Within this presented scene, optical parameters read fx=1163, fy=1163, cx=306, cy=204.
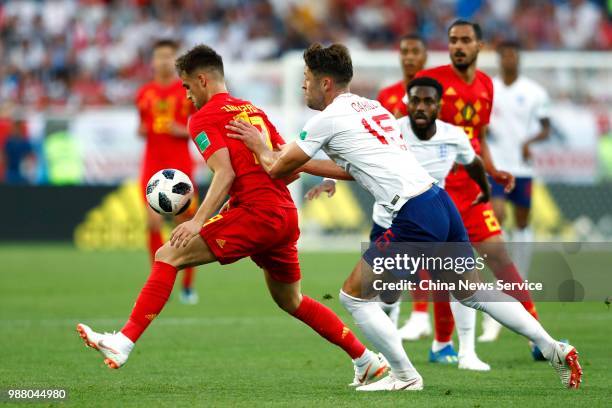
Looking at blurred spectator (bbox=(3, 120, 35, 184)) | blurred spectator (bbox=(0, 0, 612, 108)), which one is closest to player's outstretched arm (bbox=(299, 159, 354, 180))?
blurred spectator (bbox=(3, 120, 35, 184))

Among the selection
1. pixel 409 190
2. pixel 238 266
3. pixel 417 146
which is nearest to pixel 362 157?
pixel 409 190

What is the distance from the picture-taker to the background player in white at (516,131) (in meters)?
12.3

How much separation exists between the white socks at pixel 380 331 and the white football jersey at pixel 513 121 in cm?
525

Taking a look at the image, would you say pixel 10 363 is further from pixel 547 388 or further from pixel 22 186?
pixel 22 186

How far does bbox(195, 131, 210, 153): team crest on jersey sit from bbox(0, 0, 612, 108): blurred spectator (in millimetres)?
18545

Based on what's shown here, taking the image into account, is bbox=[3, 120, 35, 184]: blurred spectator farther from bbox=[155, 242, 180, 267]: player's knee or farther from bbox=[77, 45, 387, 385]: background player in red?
bbox=[155, 242, 180, 267]: player's knee

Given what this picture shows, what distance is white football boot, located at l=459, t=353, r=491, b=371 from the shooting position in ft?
27.7

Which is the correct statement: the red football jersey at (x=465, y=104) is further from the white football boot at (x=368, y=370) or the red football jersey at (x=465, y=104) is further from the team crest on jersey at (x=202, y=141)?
the team crest on jersey at (x=202, y=141)

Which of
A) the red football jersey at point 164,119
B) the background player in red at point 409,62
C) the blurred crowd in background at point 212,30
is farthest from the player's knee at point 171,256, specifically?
the blurred crowd in background at point 212,30

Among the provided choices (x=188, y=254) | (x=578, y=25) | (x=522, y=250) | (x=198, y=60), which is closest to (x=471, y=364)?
(x=188, y=254)

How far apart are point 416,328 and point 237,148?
149 inches

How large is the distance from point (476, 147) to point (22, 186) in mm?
13786

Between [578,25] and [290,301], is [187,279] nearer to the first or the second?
[290,301]

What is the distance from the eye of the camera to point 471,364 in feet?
27.9
